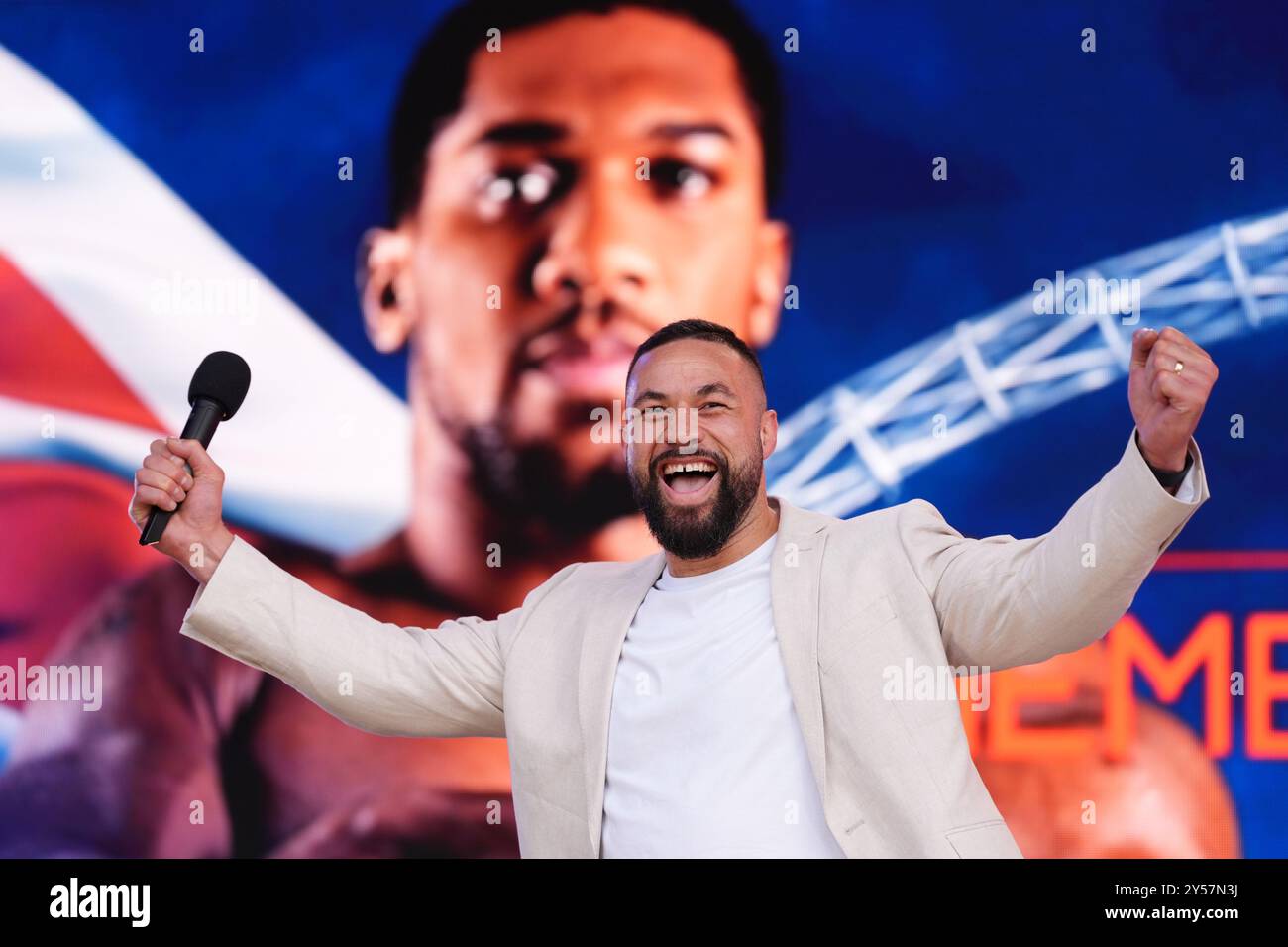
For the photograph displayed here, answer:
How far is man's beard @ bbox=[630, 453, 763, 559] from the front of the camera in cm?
227

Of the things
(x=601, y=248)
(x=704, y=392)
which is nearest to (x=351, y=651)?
(x=704, y=392)

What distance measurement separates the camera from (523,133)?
431 centimetres

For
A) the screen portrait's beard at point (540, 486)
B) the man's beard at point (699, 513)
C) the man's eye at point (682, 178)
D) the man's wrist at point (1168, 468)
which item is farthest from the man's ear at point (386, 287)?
the man's wrist at point (1168, 468)

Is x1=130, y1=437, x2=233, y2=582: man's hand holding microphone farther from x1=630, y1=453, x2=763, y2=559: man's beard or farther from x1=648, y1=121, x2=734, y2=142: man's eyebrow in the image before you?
x1=648, y1=121, x2=734, y2=142: man's eyebrow

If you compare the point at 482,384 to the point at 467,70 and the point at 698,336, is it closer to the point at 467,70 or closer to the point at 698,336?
the point at 467,70

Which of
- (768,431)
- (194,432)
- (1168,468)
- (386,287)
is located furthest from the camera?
(386,287)

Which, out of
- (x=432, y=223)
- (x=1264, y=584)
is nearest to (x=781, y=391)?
(x=432, y=223)

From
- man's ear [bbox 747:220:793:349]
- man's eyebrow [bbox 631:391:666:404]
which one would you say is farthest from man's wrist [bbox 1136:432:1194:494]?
man's ear [bbox 747:220:793:349]

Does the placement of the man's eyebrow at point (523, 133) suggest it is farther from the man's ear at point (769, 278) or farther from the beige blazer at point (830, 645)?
the beige blazer at point (830, 645)

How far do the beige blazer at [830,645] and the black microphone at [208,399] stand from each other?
0.49ft

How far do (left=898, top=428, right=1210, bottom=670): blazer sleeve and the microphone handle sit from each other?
1085 mm

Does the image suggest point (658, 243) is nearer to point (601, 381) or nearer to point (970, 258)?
point (601, 381)

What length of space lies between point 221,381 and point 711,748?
0.93 metres

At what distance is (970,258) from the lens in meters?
4.19
